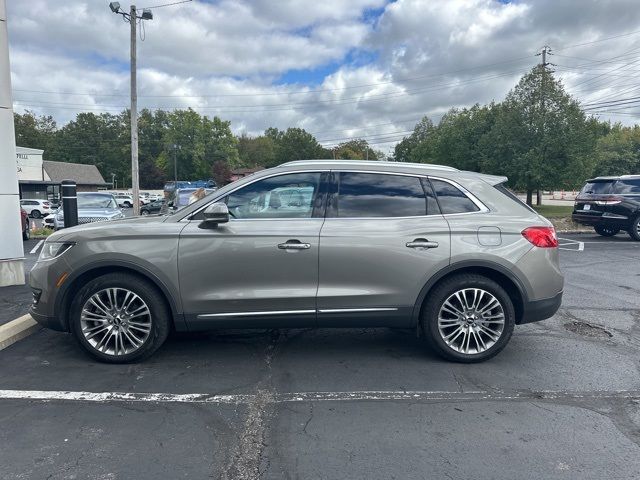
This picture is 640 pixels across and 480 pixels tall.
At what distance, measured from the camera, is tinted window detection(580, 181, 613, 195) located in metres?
13.6

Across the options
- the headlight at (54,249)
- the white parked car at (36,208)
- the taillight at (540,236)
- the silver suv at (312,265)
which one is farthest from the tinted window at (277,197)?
the white parked car at (36,208)

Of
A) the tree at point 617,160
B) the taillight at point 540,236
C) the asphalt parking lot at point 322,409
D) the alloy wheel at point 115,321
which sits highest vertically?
the tree at point 617,160

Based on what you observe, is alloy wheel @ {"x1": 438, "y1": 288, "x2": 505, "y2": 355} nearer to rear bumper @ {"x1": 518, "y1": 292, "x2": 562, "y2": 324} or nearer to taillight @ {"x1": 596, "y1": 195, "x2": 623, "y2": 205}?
rear bumper @ {"x1": 518, "y1": 292, "x2": 562, "y2": 324}

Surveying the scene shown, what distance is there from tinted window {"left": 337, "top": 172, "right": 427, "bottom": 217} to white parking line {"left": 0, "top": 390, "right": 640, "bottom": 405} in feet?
5.03

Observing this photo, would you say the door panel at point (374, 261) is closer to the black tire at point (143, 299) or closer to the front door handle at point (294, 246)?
the front door handle at point (294, 246)

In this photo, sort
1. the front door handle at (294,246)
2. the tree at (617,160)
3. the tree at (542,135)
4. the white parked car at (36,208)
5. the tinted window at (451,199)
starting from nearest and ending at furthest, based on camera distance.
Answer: the front door handle at (294,246) < the tinted window at (451,199) < the tree at (542,135) < the white parked car at (36,208) < the tree at (617,160)

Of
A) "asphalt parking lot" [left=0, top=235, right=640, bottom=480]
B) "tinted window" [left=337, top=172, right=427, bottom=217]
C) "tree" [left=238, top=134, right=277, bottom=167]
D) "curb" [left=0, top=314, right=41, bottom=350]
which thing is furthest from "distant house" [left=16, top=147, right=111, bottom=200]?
"tree" [left=238, top=134, right=277, bottom=167]

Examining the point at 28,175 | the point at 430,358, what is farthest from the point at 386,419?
the point at 28,175

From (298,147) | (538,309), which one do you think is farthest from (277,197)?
(298,147)

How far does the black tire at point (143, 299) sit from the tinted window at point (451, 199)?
8.71 ft

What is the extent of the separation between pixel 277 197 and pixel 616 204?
12664mm

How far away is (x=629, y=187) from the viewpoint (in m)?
13.3

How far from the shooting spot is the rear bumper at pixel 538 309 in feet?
14.0

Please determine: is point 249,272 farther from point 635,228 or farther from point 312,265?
point 635,228
